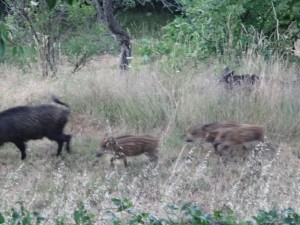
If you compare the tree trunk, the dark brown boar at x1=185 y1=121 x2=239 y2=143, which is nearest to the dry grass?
the dark brown boar at x1=185 y1=121 x2=239 y2=143

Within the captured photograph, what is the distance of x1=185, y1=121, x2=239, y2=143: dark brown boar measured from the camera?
8.20 meters

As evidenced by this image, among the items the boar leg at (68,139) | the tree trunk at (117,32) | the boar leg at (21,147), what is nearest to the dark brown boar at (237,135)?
the boar leg at (68,139)

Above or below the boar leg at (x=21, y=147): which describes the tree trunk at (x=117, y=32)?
above

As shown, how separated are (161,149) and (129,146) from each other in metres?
0.72

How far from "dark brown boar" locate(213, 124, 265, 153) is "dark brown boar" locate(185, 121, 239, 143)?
92 mm

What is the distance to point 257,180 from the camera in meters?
7.35

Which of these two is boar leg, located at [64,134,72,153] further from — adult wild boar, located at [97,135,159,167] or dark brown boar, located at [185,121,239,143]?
dark brown boar, located at [185,121,239,143]

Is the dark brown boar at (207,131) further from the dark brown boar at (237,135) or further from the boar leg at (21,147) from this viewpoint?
the boar leg at (21,147)

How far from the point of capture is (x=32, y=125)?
838 cm

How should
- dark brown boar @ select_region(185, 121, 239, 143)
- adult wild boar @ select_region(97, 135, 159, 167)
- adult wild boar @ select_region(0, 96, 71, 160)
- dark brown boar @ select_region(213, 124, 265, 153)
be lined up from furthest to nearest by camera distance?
adult wild boar @ select_region(0, 96, 71, 160) → dark brown boar @ select_region(185, 121, 239, 143) → dark brown boar @ select_region(213, 124, 265, 153) → adult wild boar @ select_region(97, 135, 159, 167)

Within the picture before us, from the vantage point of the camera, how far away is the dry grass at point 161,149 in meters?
6.90

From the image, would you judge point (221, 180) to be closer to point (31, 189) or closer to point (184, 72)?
point (31, 189)

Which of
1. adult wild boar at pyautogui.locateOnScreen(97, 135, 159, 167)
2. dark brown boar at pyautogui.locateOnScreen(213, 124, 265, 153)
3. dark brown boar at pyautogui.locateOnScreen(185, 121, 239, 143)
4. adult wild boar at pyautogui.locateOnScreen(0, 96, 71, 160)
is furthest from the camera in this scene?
adult wild boar at pyautogui.locateOnScreen(0, 96, 71, 160)

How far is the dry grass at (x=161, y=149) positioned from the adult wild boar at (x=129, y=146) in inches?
6.6
